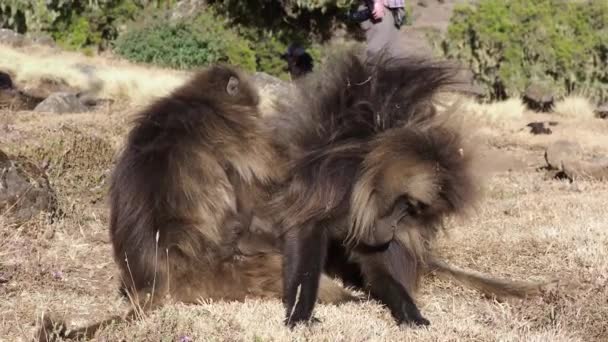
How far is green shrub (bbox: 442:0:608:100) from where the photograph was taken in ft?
58.2

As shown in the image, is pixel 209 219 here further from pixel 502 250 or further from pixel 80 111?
pixel 80 111

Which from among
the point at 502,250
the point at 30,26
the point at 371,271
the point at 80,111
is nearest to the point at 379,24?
the point at 502,250

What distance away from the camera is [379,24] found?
8.20m

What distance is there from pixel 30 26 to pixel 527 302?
2405 cm

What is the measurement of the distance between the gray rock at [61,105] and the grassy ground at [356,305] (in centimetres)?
313

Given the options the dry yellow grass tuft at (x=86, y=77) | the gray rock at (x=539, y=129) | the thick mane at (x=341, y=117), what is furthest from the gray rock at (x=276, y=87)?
the gray rock at (x=539, y=129)

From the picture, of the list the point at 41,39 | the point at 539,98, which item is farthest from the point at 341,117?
the point at 41,39

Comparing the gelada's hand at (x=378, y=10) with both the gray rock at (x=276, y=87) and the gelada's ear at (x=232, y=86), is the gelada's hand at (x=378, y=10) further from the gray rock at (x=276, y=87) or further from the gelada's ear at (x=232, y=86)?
the gelada's ear at (x=232, y=86)

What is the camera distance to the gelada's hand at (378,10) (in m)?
8.08

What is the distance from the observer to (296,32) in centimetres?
2477

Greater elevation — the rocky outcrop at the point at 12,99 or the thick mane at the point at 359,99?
the thick mane at the point at 359,99

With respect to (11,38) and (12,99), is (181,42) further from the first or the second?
(12,99)

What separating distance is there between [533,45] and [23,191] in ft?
46.6

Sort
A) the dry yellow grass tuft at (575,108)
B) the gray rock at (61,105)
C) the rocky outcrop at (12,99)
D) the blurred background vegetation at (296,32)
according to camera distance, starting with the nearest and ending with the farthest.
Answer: the rocky outcrop at (12,99) < the gray rock at (61,105) < the dry yellow grass tuft at (575,108) < the blurred background vegetation at (296,32)
